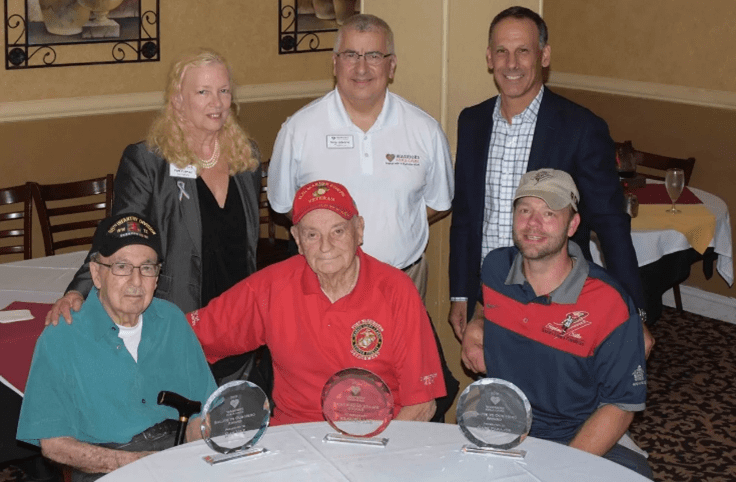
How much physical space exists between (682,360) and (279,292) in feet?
11.6

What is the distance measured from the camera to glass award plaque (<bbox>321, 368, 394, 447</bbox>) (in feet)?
8.40

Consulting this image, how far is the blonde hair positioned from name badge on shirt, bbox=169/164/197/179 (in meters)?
0.01

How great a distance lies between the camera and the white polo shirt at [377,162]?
3.66 m

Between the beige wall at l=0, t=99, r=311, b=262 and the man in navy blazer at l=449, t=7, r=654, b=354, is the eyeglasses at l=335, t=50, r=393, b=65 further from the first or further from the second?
the beige wall at l=0, t=99, r=311, b=262

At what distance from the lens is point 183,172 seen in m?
3.31

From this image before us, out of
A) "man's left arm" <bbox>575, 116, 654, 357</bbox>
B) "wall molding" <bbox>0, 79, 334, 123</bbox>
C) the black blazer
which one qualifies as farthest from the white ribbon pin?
"wall molding" <bbox>0, 79, 334, 123</bbox>

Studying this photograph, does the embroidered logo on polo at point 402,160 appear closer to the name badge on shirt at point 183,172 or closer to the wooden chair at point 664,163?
the name badge on shirt at point 183,172

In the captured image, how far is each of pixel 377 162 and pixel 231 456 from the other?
1510mm

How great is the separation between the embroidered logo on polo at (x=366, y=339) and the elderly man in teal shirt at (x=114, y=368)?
18.0 inches

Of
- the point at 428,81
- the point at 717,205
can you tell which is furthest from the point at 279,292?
the point at 717,205

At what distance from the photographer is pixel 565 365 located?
3.00 metres

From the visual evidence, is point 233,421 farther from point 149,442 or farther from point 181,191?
point 181,191

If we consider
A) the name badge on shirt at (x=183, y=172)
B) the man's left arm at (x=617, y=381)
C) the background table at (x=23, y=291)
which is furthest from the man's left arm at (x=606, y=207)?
the background table at (x=23, y=291)

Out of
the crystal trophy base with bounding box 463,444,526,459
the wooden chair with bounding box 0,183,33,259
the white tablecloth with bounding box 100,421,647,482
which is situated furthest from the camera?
the wooden chair with bounding box 0,183,33,259
